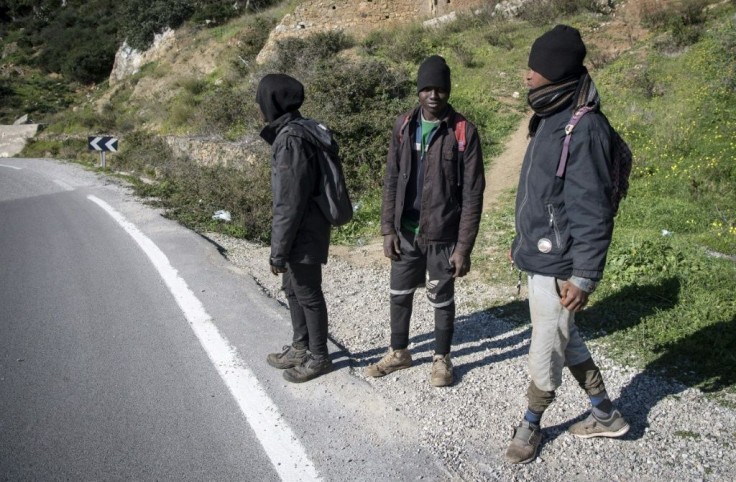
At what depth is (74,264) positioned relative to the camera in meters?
6.47

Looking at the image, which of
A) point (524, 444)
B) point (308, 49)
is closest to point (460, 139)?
point (524, 444)

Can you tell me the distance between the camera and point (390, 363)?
12.7 feet

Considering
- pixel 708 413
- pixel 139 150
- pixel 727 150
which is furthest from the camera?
pixel 139 150

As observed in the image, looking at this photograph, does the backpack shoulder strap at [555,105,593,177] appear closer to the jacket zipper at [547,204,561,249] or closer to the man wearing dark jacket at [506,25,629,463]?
the man wearing dark jacket at [506,25,629,463]

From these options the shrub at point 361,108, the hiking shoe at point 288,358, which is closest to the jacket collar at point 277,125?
the hiking shoe at point 288,358

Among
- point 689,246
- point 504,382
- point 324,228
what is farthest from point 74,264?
point 689,246

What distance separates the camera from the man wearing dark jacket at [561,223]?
257 centimetres

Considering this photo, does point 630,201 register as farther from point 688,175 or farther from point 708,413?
point 708,413

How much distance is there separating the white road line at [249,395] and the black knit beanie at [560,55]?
2.39 m

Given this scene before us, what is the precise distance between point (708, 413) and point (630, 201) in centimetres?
470

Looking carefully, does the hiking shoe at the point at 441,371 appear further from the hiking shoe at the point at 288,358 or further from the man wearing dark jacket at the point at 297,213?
the hiking shoe at the point at 288,358

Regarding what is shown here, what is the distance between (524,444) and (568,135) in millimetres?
1637

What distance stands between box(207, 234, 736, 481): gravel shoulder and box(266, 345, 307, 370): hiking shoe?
0.39 m

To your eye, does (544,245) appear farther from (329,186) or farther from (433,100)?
(329,186)
